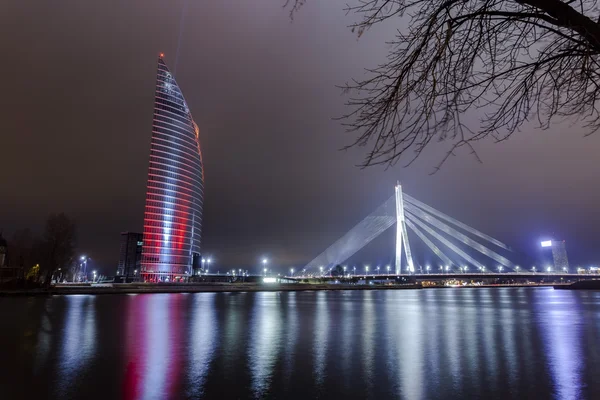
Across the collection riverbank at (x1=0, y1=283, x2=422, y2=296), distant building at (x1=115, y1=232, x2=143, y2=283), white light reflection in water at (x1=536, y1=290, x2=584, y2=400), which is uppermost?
distant building at (x1=115, y1=232, x2=143, y2=283)

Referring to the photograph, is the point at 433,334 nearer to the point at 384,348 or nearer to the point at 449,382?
the point at 384,348

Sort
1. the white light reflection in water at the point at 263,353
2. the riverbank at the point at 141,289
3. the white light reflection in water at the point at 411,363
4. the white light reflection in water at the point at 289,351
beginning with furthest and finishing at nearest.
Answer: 1. the riverbank at the point at 141,289
2. the white light reflection in water at the point at 289,351
3. the white light reflection in water at the point at 263,353
4. the white light reflection in water at the point at 411,363

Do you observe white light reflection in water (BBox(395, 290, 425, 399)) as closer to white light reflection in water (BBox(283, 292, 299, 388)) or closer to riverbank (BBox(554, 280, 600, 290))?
white light reflection in water (BBox(283, 292, 299, 388))

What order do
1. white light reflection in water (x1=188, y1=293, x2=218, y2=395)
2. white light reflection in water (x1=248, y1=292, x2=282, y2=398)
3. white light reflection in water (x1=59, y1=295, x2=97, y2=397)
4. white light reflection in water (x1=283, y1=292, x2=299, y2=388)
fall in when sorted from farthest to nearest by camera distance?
1. white light reflection in water (x1=59, y1=295, x2=97, y2=397)
2. white light reflection in water (x1=283, y1=292, x2=299, y2=388)
3. white light reflection in water (x1=188, y1=293, x2=218, y2=395)
4. white light reflection in water (x1=248, y1=292, x2=282, y2=398)

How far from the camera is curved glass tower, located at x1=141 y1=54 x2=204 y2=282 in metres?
112

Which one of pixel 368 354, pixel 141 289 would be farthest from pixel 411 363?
pixel 141 289

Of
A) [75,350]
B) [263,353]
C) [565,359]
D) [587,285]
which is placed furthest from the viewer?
[587,285]

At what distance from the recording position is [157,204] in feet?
380

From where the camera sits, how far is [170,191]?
391 ft

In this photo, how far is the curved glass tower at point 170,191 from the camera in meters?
112

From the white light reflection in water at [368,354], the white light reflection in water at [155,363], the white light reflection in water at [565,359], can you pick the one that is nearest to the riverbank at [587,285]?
the white light reflection in water at [565,359]

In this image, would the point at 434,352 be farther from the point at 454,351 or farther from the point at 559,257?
the point at 559,257

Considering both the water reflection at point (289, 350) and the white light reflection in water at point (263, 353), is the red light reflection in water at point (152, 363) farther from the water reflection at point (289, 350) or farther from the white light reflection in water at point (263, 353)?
the water reflection at point (289, 350)

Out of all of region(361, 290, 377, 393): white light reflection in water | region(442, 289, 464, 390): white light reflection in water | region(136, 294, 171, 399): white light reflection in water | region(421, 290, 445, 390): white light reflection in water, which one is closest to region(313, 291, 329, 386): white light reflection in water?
region(361, 290, 377, 393): white light reflection in water
